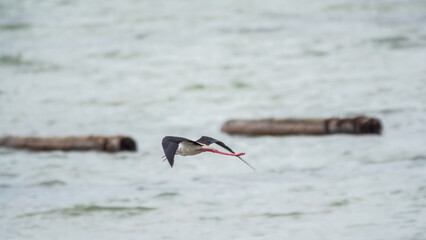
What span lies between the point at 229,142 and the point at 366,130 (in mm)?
1305

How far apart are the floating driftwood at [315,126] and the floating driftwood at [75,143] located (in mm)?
1240

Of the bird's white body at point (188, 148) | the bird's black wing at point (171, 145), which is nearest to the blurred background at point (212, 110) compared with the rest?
the bird's white body at point (188, 148)

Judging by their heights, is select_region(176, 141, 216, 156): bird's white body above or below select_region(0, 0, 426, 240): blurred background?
above

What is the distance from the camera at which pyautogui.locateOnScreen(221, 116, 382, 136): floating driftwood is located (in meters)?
9.73

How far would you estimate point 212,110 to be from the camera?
39.2 ft

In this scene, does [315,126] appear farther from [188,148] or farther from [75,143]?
[188,148]

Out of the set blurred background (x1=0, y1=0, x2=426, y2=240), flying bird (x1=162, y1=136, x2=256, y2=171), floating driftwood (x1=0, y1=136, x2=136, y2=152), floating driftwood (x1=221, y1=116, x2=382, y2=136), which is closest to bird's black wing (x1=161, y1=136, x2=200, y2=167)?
flying bird (x1=162, y1=136, x2=256, y2=171)

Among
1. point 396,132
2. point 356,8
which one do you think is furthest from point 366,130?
point 356,8

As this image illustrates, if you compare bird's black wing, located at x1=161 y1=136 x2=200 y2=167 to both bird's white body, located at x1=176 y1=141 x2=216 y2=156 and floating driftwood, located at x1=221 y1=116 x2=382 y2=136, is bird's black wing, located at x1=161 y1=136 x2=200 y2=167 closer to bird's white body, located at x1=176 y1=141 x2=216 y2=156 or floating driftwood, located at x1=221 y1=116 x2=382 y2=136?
bird's white body, located at x1=176 y1=141 x2=216 y2=156

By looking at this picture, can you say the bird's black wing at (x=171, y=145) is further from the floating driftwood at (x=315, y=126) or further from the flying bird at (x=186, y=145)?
the floating driftwood at (x=315, y=126)

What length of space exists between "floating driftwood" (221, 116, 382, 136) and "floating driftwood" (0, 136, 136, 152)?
1.24 metres

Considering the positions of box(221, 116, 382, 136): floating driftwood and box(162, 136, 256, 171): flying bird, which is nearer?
box(162, 136, 256, 171): flying bird

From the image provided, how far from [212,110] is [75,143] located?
2467mm

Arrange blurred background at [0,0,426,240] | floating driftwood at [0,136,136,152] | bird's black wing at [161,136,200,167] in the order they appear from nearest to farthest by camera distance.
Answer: bird's black wing at [161,136,200,167], blurred background at [0,0,426,240], floating driftwood at [0,136,136,152]
